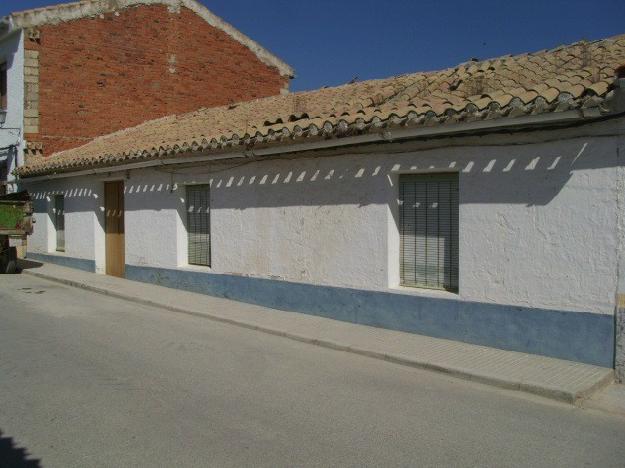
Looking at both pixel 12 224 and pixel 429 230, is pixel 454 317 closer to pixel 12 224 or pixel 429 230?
pixel 429 230

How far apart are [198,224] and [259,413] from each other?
7.29 metres

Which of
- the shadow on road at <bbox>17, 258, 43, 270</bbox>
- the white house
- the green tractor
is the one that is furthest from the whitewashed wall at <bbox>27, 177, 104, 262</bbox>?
the white house

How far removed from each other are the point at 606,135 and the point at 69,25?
1650 cm

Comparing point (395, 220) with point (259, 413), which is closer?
point (259, 413)

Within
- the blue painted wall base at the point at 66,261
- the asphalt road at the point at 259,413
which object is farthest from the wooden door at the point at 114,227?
the asphalt road at the point at 259,413

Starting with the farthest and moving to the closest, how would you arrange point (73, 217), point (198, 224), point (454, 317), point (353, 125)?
point (73, 217) → point (198, 224) → point (353, 125) → point (454, 317)

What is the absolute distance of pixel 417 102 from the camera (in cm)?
806

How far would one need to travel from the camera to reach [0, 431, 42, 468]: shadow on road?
4.10m

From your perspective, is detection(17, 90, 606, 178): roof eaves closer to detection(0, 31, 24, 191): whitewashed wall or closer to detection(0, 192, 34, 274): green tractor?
detection(0, 192, 34, 274): green tractor

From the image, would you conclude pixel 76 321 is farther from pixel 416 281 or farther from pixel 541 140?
pixel 541 140

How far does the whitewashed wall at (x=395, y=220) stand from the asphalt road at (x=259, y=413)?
1.49m

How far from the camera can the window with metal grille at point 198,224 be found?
38.6ft

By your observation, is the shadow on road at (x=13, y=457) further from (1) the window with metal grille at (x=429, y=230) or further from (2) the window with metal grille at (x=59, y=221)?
(2) the window with metal grille at (x=59, y=221)

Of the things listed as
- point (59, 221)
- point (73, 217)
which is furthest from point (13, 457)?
Result: point (59, 221)
